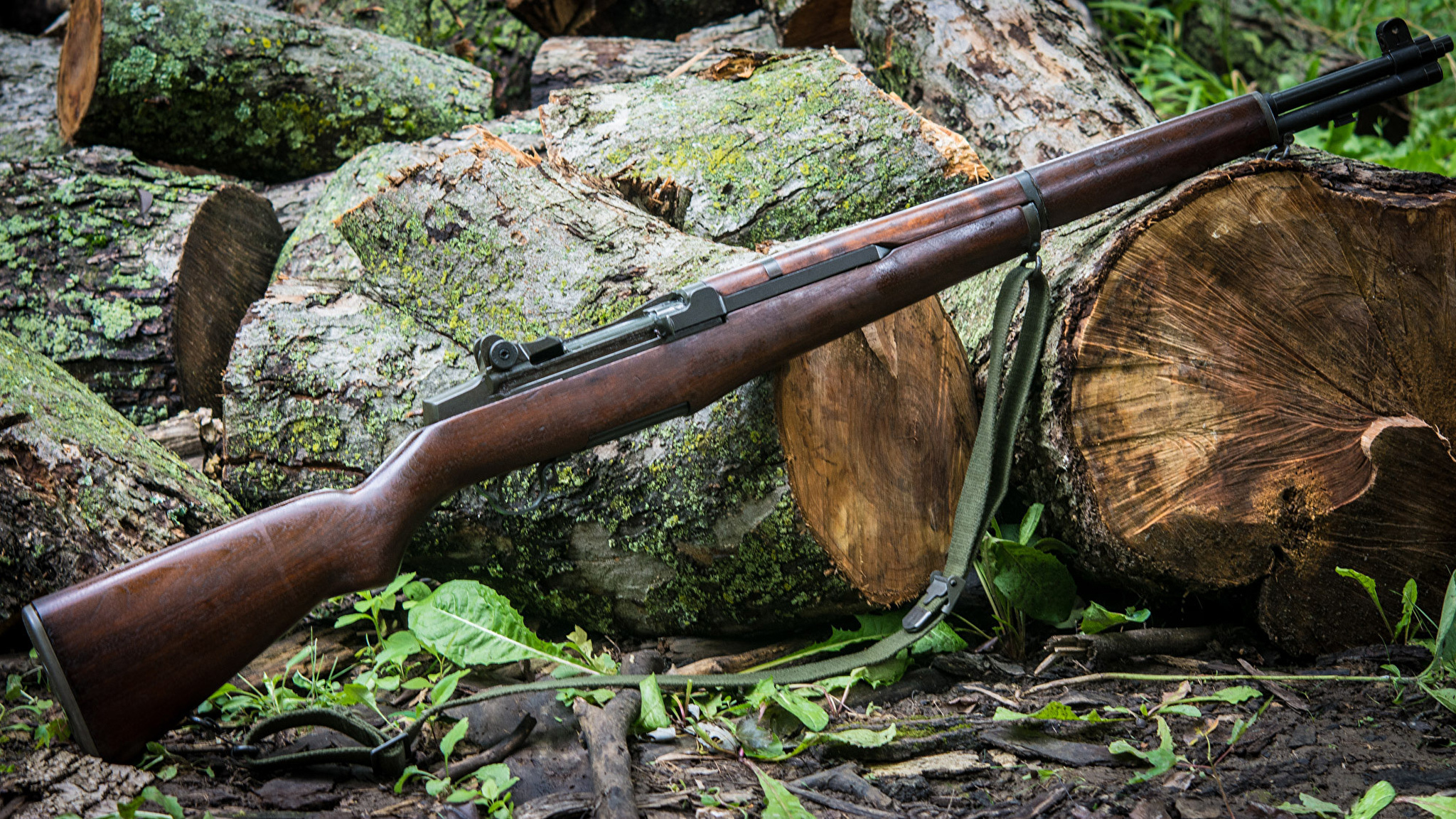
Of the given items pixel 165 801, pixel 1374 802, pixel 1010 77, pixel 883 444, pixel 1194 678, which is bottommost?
pixel 1194 678

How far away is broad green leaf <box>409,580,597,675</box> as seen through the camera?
2658 mm

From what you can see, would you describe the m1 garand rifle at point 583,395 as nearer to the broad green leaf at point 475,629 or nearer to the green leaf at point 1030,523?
the green leaf at point 1030,523

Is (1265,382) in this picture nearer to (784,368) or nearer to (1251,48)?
(784,368)

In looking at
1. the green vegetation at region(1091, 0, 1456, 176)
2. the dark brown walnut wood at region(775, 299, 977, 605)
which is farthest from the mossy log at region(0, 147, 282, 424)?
the green vegetation at region(1091, 0, 1456, 176)

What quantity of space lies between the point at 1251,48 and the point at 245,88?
Answer: 22.3ft

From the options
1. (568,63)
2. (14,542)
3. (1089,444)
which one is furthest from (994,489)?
(568,63)

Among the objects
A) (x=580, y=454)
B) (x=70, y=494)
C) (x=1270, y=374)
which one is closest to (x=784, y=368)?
(x=580, y=454)

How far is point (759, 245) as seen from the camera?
9.07 ft

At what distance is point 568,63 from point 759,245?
3.15m

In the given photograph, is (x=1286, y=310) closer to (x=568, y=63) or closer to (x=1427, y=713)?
(x=1427, y=713)

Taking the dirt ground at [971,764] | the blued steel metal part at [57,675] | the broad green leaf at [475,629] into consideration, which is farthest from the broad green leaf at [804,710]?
the blued steel metal part at [57,675]

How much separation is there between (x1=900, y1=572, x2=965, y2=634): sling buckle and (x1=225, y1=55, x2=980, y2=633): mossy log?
0.55 ft

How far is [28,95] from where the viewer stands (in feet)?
16.1

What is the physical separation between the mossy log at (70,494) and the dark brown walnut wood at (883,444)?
1878 mm
